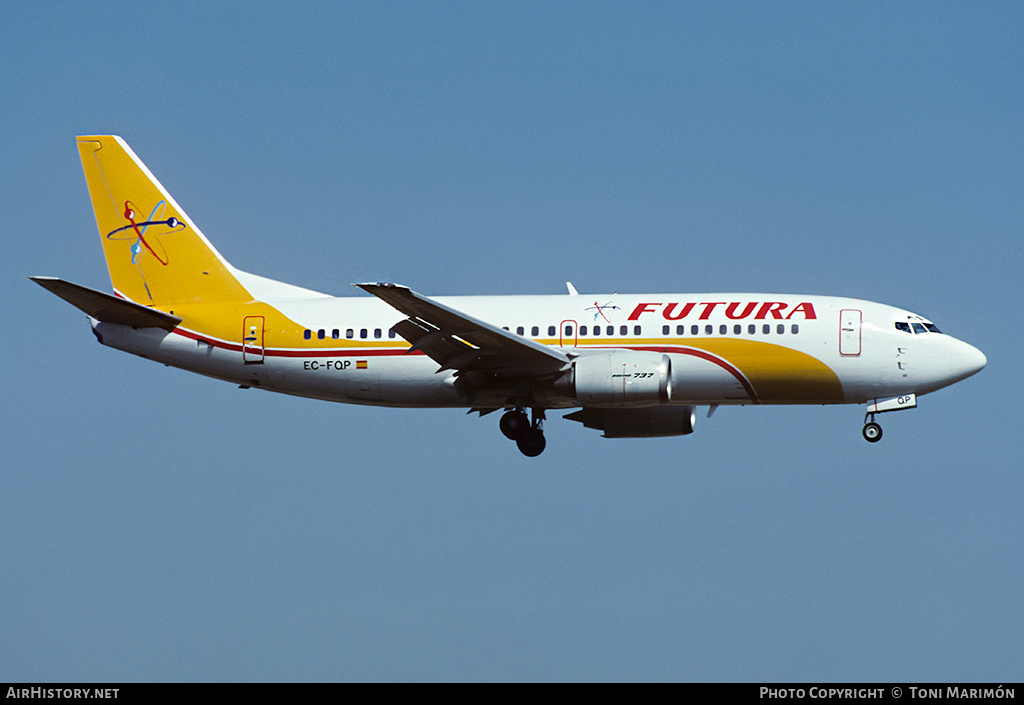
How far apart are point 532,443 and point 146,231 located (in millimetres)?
15222

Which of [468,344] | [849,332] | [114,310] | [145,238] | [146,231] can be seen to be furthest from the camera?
[146,231]

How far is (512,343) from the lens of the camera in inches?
1823

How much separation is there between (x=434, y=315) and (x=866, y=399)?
514 inches

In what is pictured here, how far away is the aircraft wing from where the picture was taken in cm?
4556

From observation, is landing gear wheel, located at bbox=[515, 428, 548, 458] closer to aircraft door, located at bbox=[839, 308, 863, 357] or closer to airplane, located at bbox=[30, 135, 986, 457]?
airplane, located at bbox=[30, 135, 986, 457]

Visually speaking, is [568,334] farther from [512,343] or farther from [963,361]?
[963,361]

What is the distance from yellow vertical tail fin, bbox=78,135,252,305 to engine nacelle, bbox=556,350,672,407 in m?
12.4

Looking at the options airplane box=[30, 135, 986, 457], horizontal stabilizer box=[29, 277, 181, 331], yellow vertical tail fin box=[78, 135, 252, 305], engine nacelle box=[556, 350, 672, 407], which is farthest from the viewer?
yellow vertical tail fin box=[78, 135, 252, 305]

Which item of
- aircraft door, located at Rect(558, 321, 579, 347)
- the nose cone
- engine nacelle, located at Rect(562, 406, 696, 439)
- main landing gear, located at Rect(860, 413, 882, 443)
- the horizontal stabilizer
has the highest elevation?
the horizontal stabilizer

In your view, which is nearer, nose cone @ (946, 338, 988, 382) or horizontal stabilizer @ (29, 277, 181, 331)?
nose cone @ (946, 338, 988, 382)

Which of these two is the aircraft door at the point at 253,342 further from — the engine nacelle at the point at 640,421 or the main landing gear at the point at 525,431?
the engine nacelle at the point at 640,421

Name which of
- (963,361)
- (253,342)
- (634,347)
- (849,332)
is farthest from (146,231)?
(963,361)

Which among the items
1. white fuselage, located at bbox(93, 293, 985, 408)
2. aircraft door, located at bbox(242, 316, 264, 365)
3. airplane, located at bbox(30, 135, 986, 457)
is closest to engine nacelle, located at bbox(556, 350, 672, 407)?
airplane, located at bbox(30, 135, 986, 457)
